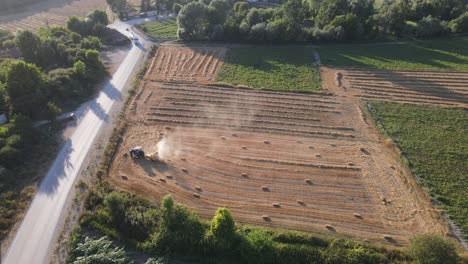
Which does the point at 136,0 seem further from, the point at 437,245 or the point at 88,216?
the point at 437,245

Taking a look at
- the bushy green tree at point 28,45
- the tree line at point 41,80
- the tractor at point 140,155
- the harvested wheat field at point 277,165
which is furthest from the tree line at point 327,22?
the tractor at point 140,155

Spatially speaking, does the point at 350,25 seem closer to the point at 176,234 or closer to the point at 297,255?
the point at 297,255

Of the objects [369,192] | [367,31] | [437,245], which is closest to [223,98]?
[369,192]

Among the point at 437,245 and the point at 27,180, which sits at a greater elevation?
the point at 437,245

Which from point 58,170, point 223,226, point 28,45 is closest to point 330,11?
point 28,45

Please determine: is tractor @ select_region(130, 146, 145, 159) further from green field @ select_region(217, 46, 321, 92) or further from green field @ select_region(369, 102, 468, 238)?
green field @ select_region(369, 102, 468, 238)
